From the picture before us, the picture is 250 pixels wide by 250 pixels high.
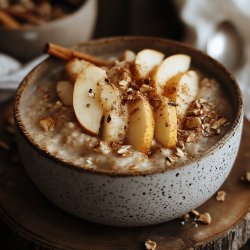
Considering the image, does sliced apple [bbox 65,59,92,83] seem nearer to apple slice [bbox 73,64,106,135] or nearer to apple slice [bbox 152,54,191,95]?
apple slice [bbox 73,64,106,135]

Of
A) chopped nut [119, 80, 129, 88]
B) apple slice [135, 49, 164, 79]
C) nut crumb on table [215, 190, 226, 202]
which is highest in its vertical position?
apple slice [135, 49, 164, 79]

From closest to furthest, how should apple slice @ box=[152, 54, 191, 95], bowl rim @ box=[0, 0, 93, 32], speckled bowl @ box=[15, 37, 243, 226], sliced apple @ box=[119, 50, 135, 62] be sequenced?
speckled bowl @ box=[15, 37, 243, 226], apple slice @ box=[152, 54, 191, 95], sliced apple @ box=[119, 50, 135, 62], bowl rim @ box=[0, 0, 93, 32]

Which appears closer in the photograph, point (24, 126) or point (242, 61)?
point (24, 126)

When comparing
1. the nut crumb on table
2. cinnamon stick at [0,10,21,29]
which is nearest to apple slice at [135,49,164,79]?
the nut crumb on table

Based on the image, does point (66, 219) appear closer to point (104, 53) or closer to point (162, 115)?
point (162, 115)

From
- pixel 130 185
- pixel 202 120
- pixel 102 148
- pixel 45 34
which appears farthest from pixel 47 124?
pixel 45 34

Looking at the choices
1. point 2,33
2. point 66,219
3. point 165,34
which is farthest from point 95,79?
point 165,34

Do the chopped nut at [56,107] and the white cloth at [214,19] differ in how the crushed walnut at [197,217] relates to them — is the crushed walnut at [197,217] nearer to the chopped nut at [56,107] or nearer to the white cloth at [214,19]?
the chopped nut at [56,107]

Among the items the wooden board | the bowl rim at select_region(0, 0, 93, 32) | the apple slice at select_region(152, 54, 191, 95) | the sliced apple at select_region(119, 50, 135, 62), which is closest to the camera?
the wooden board
